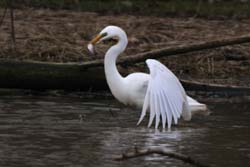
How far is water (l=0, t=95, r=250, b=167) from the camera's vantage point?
8781 millimetres

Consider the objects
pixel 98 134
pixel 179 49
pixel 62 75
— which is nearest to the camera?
pixel 98 134

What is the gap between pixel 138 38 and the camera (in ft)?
52.1

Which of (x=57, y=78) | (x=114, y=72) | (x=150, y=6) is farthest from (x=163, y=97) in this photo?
(x=150, y=6)

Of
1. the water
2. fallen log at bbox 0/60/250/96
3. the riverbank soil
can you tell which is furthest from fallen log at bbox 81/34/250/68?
the riverbank soil

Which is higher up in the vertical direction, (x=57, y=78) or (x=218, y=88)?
(x=57, y=78)

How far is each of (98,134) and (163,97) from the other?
0.81m

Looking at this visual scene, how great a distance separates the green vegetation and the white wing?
24.7ft

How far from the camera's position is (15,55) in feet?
46.4

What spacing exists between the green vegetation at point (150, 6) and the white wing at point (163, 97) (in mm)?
7533

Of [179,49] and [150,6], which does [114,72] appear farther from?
[150,6]

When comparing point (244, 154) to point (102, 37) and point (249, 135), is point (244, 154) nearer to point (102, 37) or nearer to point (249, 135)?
point (249, 135)

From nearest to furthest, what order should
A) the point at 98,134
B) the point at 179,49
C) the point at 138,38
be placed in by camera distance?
1. the point at 98,134
2. the point at 179,49
3. the point at 138,38

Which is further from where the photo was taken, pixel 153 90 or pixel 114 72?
pixel 114 72

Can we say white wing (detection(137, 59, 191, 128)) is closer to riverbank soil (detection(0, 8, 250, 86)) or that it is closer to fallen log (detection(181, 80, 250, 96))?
fallen log (detection(181, 80, 250, 96))
